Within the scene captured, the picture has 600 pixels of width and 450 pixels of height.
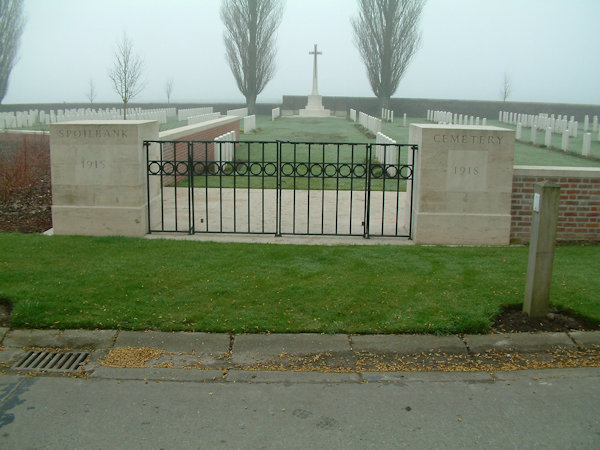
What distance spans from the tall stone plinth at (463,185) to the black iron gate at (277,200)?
1.06ft

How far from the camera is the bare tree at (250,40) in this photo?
45.0 metres

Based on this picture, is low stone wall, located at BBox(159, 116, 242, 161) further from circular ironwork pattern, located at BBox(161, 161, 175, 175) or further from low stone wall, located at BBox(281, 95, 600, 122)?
low stone wall, located at BBox(281, 95, 600, 122)

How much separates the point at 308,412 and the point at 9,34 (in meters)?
42.8

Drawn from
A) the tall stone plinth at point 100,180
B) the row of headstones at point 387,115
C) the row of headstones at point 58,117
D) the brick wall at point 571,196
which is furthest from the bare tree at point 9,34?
the brick wall at point 571,196

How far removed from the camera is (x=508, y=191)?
7516 millimetres

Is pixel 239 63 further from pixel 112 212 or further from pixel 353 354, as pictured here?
pixel 353 354

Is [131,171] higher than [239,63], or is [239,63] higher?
[239,63]

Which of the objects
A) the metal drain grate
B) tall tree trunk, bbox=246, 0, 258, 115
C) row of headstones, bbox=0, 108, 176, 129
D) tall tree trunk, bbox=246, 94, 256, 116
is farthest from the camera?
tall tree trunk, bbox=246, 94, 256, 116

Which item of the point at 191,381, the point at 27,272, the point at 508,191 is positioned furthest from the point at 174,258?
the point at 508,191

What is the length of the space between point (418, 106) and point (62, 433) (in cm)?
4789

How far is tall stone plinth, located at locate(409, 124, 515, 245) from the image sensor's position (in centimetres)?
745

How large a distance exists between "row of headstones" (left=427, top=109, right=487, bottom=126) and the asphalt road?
91.4ft

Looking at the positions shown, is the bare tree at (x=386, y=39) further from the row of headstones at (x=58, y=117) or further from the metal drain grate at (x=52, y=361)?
the metal drain grate at (x=52, y=361)

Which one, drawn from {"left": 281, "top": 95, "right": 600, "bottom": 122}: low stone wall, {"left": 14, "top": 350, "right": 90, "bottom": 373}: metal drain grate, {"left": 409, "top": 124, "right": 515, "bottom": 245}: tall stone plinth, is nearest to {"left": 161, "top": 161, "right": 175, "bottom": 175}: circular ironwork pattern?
{"left": 409, "top": 124, "right": 515, "bottom": 245}: tall stone plinth
